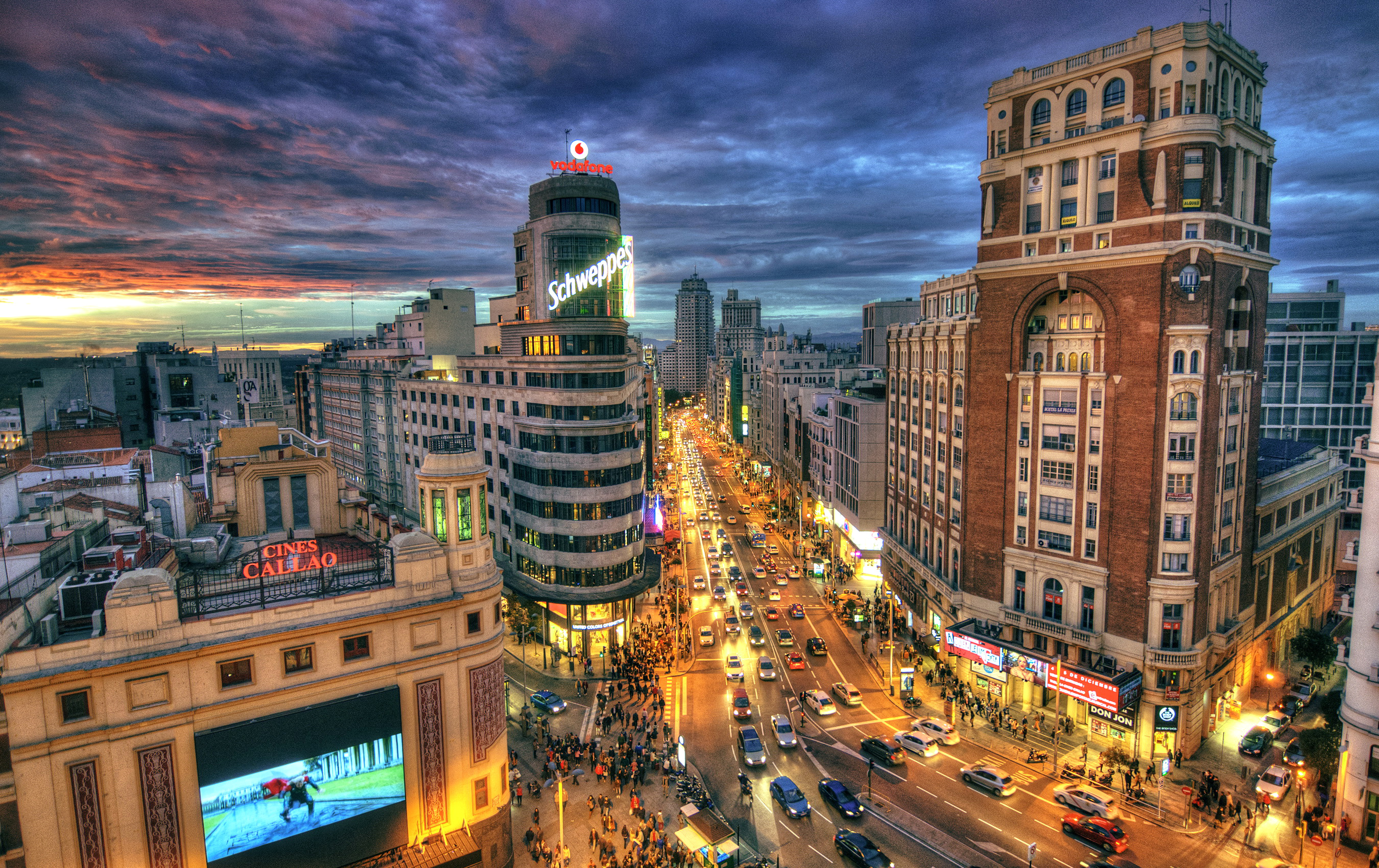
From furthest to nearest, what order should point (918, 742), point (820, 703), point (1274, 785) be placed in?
point (820, 703) → point (918, 742) → point (1274, 785)

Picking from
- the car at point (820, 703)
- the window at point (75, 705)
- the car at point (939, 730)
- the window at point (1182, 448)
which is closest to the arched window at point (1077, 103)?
the window at point (1182, 448)

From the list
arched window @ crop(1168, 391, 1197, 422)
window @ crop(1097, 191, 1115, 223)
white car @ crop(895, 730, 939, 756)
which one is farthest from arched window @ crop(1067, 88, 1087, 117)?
white car @ crop(895, 730, 939, 756)

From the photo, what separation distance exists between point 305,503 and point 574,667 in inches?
1151

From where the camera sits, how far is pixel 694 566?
96.3 meters

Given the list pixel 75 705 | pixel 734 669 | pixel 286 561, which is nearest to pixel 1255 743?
pixel 734 669

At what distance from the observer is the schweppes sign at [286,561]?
31.1 m

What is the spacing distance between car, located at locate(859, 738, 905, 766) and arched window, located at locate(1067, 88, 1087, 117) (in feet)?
154

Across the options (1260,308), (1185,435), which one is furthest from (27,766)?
(1260,308)

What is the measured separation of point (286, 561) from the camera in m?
31.9

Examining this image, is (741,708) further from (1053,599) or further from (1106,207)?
(1106,207)

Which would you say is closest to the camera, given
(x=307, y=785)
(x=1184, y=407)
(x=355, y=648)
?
(x=307, y=785)

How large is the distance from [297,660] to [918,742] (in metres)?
39.3

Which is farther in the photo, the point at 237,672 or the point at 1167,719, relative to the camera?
the point at 1167,719

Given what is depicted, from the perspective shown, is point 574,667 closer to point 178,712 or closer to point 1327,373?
point 178,712
